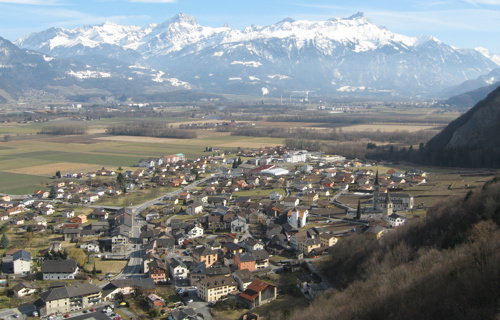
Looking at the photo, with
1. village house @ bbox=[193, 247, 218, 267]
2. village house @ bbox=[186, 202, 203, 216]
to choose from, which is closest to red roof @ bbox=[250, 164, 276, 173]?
village house @ bbox=[186, 202, 203, 216]

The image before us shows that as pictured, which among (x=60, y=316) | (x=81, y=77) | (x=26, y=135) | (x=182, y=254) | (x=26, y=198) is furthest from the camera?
(x=81, y=77)

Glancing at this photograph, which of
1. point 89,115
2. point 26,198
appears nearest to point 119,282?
point 26,198

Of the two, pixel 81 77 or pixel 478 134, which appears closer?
pixel 478 134

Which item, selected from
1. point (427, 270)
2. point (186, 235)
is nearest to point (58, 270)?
point (186, 235)

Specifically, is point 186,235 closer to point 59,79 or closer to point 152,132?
point 152,132

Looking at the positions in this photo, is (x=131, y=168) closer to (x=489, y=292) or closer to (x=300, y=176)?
(x=300, y=176)

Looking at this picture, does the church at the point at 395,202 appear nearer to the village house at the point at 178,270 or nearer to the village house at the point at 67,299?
the village house at the point at 178,270
